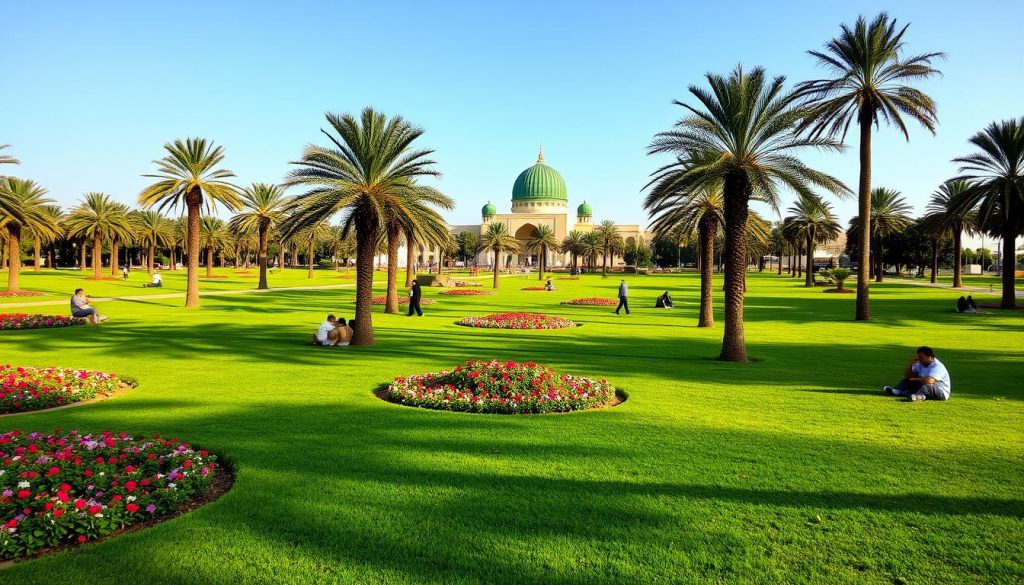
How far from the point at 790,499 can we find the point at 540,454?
111 inches

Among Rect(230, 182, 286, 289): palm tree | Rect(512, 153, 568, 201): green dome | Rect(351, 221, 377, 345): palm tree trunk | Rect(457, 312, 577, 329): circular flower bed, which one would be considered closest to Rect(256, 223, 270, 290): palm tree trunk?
Rect(230, 182, 286, 289): palm tree

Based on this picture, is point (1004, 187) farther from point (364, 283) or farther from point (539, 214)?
point (539, 214)

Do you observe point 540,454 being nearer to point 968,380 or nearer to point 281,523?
point 281,523

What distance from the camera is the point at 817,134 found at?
26.5 m

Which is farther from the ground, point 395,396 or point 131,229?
point 131,229

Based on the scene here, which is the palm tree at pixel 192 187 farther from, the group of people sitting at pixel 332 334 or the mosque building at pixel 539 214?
the mosque building at pixel 539 214

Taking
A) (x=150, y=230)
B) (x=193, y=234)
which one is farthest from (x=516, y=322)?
(x=150, y=230)

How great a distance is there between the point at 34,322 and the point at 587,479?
23155 mm

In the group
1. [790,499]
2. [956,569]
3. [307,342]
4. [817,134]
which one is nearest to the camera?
[956,569]

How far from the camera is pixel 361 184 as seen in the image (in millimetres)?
18469

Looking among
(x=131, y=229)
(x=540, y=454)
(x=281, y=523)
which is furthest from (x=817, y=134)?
(x=131, y=229)

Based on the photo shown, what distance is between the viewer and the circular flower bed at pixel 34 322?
2150 cm

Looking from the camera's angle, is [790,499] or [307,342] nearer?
[790,499]

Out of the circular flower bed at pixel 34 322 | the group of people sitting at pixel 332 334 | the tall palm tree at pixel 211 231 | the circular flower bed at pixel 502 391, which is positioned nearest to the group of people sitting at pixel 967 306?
the circular flower bed at pixel 502 391
